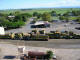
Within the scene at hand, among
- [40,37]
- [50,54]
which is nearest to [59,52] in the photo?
[50,54]

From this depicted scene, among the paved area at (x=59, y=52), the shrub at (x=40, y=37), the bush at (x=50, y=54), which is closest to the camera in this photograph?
the bush at (x=50, y=54)

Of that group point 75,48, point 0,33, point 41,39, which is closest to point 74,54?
point 75,48

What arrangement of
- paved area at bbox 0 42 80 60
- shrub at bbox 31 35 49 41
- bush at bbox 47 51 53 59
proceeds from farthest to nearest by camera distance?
shrub at bbox 31 35 49 41, paved area at bbox 0 42 80 60, bush at bbox 47 51 53 59

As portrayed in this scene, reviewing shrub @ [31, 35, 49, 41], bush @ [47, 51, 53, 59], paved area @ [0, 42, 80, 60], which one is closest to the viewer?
bush @ [47, 51, 53, 59]

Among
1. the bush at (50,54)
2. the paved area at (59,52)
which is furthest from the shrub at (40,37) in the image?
the bush at (50,54)

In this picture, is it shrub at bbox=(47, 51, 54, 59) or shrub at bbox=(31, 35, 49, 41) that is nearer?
shrub at bbox=(47, 51, 54, 59)

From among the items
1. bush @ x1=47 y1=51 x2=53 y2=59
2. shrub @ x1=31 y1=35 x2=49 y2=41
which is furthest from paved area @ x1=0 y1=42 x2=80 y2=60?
shrub @ x1=31 y1=35 x2=49 y2=41

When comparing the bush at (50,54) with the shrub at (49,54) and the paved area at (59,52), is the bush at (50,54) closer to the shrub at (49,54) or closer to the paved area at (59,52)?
the shrub at (49,54)

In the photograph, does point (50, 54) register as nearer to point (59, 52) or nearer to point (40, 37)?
point (59, 52)

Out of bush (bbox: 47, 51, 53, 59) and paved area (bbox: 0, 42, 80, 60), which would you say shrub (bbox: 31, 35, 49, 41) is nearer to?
paved area (bbox: 0, 42, 80, 60)

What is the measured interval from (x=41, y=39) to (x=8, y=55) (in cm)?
960

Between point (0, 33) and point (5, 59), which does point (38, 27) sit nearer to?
point (0, 33)

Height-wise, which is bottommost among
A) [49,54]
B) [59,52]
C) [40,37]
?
[59,52]

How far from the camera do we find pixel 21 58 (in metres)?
19.3
